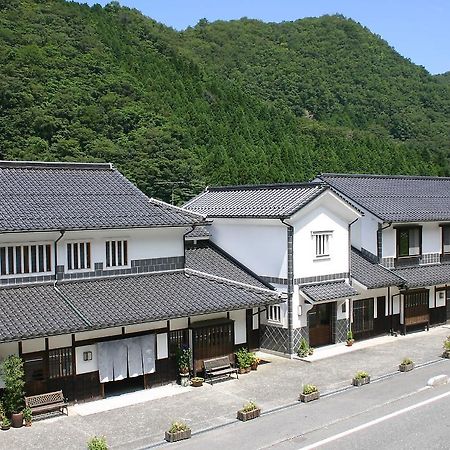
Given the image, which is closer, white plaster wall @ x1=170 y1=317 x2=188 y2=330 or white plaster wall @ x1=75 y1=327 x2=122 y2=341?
white plaster wall @ x1=75 y1=327 x2=122 y2=341

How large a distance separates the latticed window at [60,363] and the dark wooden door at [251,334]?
668 cm

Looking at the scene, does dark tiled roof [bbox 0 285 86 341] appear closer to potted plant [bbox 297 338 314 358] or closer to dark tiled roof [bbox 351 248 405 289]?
potted plant [bbox 297 338 314 358]

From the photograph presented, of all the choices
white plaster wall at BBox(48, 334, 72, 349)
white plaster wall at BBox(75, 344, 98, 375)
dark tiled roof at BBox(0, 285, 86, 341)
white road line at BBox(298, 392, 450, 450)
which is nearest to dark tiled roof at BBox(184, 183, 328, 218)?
white road line at BBox(298, 392, 450, 450)

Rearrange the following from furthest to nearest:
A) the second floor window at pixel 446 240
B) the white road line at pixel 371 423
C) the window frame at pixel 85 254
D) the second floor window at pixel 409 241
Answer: the second floor window at pixel 446 240, the second floor window at pixel 409 241, the window frame at pixel 85 254, the white road line at pixel 371 423

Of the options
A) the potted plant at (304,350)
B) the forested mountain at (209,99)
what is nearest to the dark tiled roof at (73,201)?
the potted plant at (304,350)

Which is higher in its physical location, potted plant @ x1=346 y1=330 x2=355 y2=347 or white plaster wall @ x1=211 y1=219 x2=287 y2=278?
white plaster wall @ x1=211 y1=219 x2=287 y2=278

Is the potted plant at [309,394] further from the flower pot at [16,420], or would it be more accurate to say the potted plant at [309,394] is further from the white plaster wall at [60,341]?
the flower pot at [16,420]

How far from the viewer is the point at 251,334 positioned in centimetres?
2145

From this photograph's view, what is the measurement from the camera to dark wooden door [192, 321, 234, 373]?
1788 centimetres

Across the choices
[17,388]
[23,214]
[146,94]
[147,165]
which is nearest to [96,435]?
[17,388]

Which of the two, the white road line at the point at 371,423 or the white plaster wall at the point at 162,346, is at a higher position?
the white plaster wall at the point at 162,346

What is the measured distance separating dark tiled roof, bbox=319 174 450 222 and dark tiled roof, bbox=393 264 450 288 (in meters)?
2.23

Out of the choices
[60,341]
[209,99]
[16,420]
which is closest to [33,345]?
[60,341]

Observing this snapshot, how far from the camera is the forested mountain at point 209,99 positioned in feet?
185
